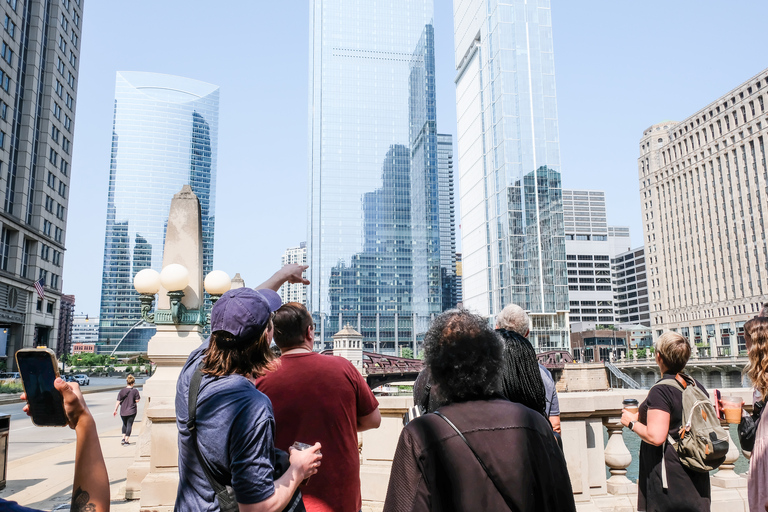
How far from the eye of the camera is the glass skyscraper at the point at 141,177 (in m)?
163

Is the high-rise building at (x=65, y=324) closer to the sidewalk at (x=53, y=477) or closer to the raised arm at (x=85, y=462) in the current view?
the sidewalk at (x=53, y=477)

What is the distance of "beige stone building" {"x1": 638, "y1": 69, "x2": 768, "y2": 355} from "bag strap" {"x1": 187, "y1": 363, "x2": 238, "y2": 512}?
328 feet

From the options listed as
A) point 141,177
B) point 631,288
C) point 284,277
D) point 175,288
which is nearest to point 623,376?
point 175,288

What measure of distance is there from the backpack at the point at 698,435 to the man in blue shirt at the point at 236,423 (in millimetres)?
2723

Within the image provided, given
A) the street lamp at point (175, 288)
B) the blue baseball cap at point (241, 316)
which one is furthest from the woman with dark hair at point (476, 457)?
the street lamp at point (175, 288)

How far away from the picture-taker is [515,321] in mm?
3979

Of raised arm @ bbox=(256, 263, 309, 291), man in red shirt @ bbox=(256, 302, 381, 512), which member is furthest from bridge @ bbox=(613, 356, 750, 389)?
man in red shirt @ bbox=(256, 302, 381, 512)

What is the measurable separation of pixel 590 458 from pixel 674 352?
1.72m

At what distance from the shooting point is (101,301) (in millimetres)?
163250

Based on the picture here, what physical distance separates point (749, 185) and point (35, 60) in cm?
10815

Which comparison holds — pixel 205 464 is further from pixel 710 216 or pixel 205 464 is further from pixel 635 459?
pixel 710 216

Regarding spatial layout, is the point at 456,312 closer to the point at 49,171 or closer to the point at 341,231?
the point at 49,171

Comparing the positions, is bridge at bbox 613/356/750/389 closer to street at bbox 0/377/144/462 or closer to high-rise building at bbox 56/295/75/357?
street at bbox 0/377/144/462

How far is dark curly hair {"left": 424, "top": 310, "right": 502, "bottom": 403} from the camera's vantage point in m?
2.12
